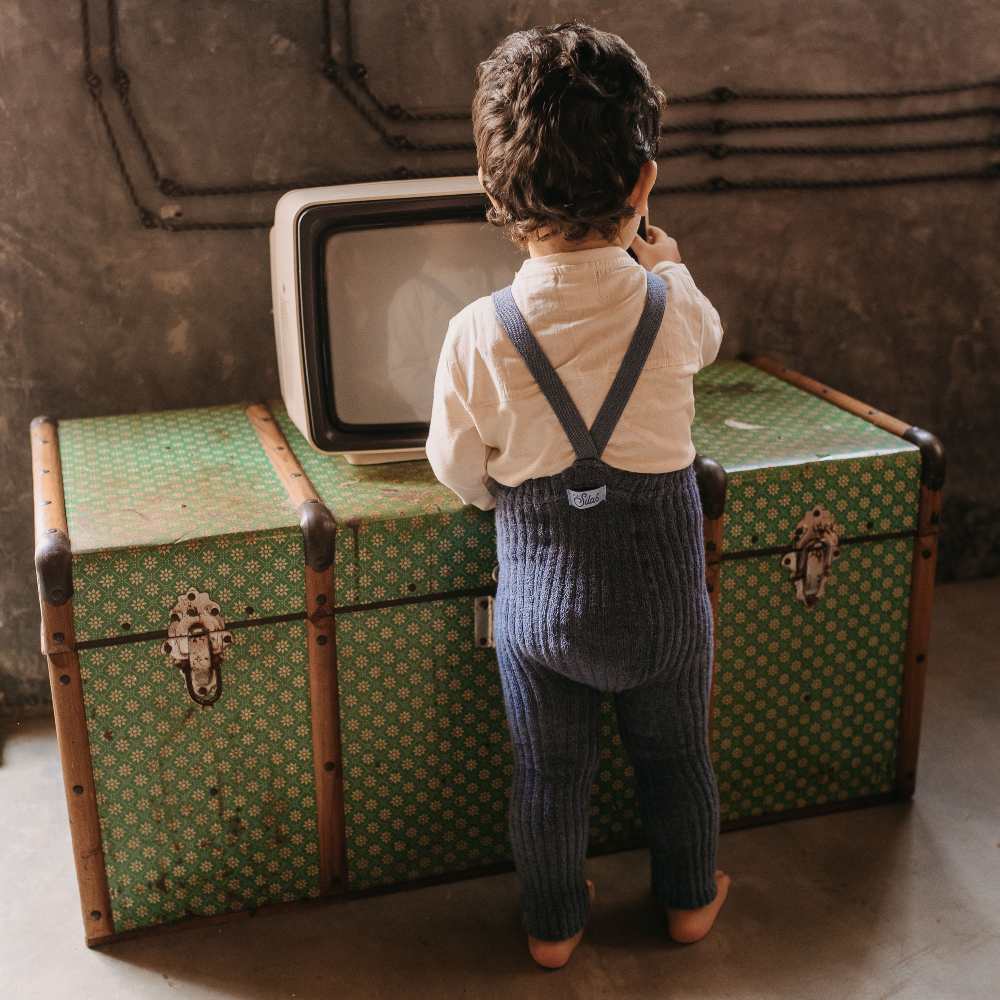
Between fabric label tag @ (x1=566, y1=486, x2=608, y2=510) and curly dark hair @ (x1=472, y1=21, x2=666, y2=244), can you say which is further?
fabric label tag @ (x1=566, y1=486, x2=608, y2=510)

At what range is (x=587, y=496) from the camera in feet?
4.83

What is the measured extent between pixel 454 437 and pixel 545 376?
151 mm

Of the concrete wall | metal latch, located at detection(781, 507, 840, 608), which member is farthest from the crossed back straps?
the concrete wall

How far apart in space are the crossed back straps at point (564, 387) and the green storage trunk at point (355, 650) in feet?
0.99

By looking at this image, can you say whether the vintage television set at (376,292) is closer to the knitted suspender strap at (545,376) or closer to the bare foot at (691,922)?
the knitted suspender strap at (545,376)

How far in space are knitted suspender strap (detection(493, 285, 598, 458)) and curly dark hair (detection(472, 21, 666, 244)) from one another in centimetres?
11

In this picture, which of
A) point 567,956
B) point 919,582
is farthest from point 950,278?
point 567,956

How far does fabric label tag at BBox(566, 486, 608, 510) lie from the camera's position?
1472 millimetres

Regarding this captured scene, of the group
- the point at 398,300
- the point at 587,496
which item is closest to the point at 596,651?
the point at 587,496

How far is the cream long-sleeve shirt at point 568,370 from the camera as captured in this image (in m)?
1.43

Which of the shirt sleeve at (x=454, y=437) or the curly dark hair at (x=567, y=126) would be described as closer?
the curly dark hair at (x=567, y=126)

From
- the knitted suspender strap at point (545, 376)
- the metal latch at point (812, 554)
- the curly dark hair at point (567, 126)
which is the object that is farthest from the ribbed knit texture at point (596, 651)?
the metal latch at point (812, 554)

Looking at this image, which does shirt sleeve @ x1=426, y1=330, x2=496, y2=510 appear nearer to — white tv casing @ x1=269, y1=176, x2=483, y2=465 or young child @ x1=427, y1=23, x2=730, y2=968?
young child @ x1=427, y1=23, x2=730, y2=968

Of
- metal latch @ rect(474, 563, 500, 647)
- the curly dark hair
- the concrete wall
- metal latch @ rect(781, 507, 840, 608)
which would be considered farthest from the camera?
the concrete wall
